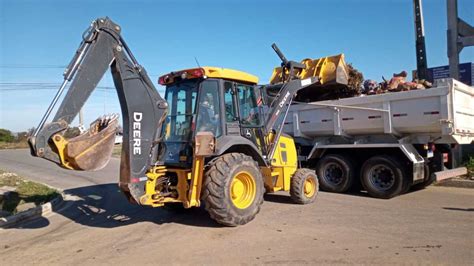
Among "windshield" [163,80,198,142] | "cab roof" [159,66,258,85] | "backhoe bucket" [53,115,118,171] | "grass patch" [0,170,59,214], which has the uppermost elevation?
"cab roof" [159,66,258,85]

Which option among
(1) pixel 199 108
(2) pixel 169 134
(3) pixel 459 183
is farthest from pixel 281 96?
(3) pixel 459 183

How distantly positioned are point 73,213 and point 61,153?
340cm

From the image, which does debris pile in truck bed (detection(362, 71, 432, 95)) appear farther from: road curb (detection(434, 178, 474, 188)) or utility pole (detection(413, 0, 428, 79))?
utility pole (detection(413, 0, 428, 79))

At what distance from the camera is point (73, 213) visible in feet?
27.8

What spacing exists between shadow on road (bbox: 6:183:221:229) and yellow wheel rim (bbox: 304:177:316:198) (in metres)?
2.20

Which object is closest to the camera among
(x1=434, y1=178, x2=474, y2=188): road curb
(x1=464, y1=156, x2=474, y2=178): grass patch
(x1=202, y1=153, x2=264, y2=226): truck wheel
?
(x1=202, y1=153, x2=264, y2=226): truck wheel

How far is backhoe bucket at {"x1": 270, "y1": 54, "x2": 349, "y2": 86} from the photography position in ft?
33.3

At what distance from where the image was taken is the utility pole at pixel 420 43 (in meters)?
13.6

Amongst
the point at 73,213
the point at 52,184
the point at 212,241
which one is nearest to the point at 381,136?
the point at 212,241

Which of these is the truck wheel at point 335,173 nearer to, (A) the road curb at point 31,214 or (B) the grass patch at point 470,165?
(B) the grass patch at point 470,165

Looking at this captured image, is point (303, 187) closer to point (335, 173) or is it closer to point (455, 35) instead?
point (335, 173)

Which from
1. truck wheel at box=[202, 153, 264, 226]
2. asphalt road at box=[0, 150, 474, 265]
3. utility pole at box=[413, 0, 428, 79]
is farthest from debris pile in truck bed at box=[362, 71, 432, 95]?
truck wheel at box=[202, 153, 264, 226]

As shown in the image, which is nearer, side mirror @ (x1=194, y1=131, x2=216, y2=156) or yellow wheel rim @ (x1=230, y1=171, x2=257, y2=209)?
side mirror @ (x1=194, y1=131, x2=216, y2=156)

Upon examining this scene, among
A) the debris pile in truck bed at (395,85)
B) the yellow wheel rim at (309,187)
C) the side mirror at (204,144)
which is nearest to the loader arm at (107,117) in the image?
the side mirror at (204,144)
